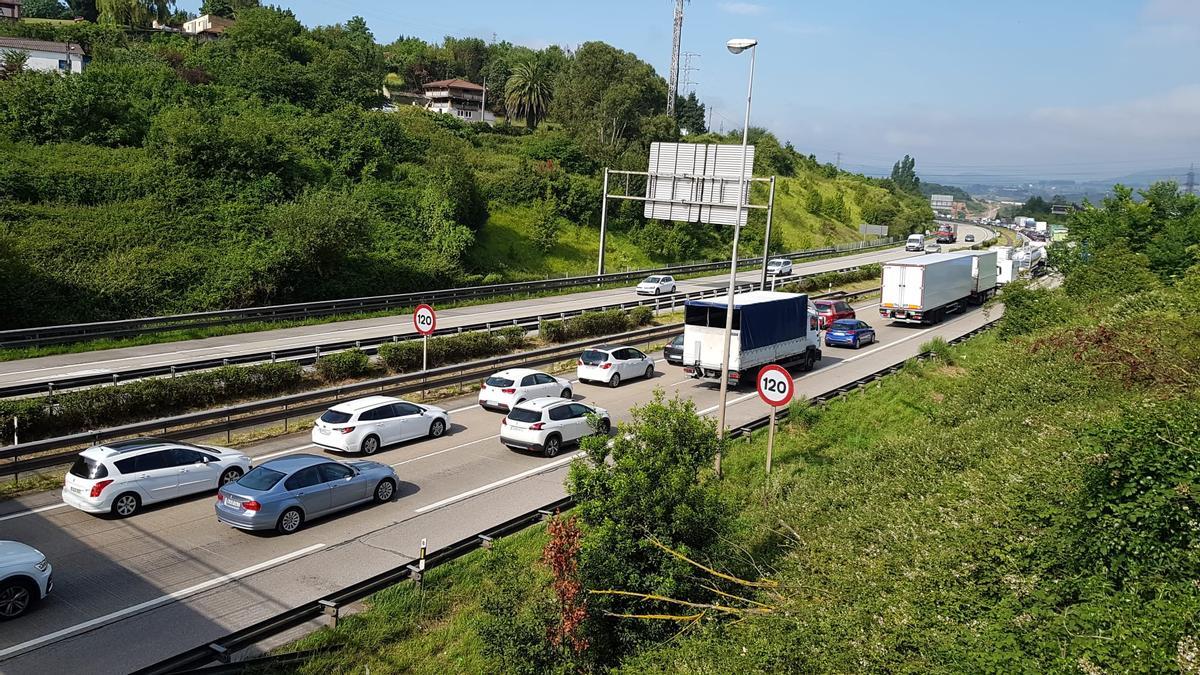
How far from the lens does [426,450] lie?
68.3ft

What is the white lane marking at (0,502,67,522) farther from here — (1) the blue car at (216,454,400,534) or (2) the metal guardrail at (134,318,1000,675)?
(2) the metal guardrail at (134,318,1000,675)

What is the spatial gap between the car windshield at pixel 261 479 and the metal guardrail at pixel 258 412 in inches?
209

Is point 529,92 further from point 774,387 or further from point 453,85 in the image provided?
point 774,387

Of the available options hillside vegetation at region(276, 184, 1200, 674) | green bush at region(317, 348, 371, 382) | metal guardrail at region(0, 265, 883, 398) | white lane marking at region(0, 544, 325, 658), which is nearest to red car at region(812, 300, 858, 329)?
metal guardrail at region(0, 265, 883, 398)

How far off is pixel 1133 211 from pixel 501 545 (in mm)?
44991

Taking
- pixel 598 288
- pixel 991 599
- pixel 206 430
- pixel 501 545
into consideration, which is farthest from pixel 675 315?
pixel 991 599

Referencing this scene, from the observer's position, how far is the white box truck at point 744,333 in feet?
87.9

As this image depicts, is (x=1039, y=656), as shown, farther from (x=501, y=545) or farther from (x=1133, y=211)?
(x=1133, y=211)

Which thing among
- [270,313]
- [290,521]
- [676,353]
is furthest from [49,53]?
[290,521]

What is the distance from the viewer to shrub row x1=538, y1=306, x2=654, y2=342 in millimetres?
34344

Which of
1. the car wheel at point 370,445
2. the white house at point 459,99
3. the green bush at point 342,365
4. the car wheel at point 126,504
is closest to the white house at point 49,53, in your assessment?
the white house at point 459,99

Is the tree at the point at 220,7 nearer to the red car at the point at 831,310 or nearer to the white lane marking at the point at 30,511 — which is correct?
the red car at the point at 831,310

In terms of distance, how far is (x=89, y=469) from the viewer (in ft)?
49.8

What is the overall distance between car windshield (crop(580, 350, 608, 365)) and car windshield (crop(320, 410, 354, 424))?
35.6ft
